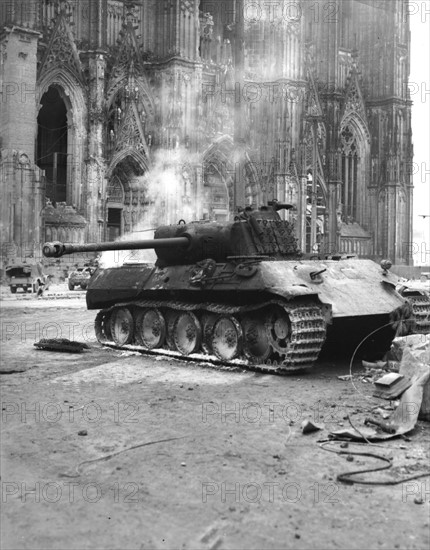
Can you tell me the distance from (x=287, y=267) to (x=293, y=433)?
427cm

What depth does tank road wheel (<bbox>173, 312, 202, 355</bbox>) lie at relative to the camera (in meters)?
11.6

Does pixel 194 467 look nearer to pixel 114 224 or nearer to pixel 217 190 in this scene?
pixel 114 224

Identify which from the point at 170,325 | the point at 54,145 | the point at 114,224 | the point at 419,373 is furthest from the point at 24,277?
the point at 419,373

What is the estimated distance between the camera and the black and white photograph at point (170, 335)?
15.7 ft

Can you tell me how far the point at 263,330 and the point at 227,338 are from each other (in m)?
0.83

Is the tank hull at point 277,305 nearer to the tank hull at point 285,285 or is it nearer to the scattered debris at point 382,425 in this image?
the tank hull at point 285,285

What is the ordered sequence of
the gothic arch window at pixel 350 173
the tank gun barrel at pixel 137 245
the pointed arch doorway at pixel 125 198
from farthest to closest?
the gothic arch window at pixel 350 173 → the pointed arch doorway at pixel 125 198 → the tank gun barrel at pixel 137 245

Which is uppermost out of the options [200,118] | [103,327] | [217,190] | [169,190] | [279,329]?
[200,118]

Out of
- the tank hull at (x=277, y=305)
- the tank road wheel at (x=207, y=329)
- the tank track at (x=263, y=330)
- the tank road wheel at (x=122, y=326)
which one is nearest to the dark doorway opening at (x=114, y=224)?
the tank road wheel at (x=122, y=326)

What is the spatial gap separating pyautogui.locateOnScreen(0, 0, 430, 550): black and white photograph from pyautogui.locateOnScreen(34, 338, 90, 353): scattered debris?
0.04 metres

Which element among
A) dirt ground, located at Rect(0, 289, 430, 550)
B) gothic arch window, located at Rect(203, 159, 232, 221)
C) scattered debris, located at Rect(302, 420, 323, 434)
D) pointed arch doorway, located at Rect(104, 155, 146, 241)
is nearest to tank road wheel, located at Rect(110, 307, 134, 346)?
dirt ground, located at Rect(0, 289, 430, 550)

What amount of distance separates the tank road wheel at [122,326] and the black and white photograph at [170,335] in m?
0.05

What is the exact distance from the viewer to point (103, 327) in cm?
1402

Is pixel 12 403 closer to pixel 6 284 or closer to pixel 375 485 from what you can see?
pixel 375 485
